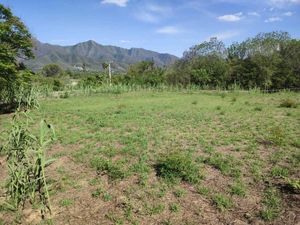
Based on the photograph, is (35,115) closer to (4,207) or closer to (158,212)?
(4,207)

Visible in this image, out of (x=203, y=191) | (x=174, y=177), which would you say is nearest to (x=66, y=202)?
(x=174, y=177)

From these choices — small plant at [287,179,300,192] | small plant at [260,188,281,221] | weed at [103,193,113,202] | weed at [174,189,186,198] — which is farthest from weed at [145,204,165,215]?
small plant at [287,179,300,192]

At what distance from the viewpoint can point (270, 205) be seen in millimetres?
3977

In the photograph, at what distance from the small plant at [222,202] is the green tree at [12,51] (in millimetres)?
10042

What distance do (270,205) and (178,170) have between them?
1555 mm

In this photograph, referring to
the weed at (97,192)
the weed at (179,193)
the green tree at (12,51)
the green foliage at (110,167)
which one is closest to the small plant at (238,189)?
the weed at (179,193)

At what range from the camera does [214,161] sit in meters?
5.34

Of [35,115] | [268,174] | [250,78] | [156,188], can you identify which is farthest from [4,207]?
[250,78]

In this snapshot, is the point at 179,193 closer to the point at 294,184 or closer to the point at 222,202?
the point at 222,202

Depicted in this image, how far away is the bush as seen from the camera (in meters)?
4.80

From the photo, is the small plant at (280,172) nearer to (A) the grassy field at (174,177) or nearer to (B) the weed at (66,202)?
(A) the grassy field at (174,177)

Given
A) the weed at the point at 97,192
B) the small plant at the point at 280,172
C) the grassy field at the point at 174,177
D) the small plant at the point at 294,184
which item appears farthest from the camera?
the small plant at the point at 280,172

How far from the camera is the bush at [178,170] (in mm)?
4801

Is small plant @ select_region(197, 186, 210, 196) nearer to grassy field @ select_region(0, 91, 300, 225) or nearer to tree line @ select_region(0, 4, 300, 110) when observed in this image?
grassy field @ select_region(0, 91, 300, 225)
